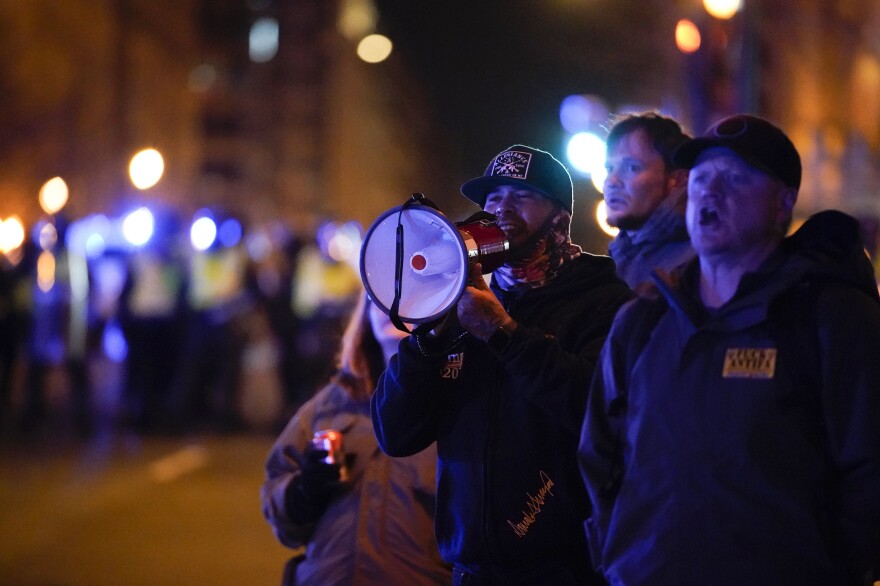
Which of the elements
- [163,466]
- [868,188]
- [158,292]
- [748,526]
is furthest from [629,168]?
[868,188]

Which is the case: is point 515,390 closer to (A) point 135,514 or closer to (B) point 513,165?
(B) point 513,165

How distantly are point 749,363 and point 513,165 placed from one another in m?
1.14

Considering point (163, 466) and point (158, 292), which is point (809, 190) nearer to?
point (158, 292)

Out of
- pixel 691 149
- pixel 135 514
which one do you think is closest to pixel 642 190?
pixel 691 149

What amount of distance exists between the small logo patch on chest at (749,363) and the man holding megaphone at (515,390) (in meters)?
0.60

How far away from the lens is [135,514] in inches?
338

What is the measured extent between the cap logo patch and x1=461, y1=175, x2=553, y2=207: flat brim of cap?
0.05ft

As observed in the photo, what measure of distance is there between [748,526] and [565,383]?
2.36ft

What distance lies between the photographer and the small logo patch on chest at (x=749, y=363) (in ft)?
7.81

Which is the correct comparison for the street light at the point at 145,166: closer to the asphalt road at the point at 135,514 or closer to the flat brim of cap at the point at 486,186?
the asphalt road at the point at 135,514

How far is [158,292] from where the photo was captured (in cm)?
1343

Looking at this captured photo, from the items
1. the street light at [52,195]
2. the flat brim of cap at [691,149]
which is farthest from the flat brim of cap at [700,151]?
the street light at [52,195]

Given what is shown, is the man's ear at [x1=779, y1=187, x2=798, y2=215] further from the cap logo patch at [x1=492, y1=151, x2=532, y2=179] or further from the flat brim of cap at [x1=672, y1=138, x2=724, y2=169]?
the cap logo patch at [x1=492, y1=151, x2=532, y2=179]

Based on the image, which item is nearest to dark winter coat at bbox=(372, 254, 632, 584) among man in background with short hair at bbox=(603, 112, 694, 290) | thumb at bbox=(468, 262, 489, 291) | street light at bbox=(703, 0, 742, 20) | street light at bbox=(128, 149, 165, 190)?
thumb at bbox=(468, 262, 489, 291)
